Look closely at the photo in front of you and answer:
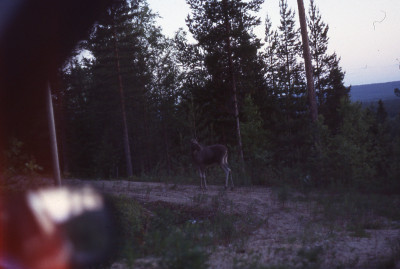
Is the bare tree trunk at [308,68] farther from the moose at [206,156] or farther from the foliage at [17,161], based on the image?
the foliage at [17,161]

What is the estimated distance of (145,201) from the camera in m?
10.8

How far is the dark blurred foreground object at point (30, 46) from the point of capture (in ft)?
18.9

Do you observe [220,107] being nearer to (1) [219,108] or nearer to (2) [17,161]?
(1) [219,108]

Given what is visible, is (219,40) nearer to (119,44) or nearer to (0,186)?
(119,44)

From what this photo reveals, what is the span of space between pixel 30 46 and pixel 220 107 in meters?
22.8

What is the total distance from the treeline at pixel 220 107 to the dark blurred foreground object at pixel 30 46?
5.27 ft

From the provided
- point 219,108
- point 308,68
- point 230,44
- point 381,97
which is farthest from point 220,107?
point 381,97

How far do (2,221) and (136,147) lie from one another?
1492 inches

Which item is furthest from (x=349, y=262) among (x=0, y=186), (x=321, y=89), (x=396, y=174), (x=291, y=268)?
(x=321, y=89)

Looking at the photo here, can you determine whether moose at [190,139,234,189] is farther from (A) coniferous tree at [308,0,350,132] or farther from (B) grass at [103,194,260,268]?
(A) coniferous tree at [308,0,350,132]

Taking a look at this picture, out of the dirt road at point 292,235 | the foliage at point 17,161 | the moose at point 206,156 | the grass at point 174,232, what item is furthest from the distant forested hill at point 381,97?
the foliage at point 17,161

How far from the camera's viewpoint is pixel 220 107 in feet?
93.9

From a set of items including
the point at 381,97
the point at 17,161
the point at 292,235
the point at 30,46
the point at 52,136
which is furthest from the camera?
the point at 381,97

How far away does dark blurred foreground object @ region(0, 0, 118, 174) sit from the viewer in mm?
5758
